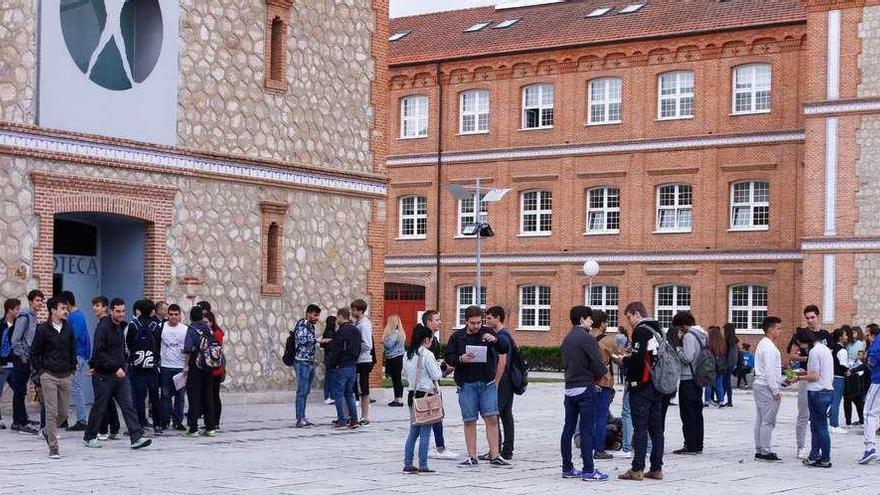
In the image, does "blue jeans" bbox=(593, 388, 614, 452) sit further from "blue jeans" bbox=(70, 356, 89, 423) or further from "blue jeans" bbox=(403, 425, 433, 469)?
"blue jeans" bbox=(70, 356, 89, 423)

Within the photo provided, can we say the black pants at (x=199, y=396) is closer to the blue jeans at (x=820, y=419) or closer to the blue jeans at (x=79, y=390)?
the blue jeans at (x=79, y=390)

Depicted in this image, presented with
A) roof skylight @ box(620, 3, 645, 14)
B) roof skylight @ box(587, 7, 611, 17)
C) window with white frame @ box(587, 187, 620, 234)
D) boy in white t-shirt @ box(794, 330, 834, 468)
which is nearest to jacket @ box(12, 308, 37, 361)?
boy in white t-shirt @ box(794, 330, 834, 468)

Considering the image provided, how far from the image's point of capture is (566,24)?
53688 millimetres

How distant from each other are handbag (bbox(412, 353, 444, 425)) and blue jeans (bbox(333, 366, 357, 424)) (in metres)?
5.29

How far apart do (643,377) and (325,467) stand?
3.64 meters

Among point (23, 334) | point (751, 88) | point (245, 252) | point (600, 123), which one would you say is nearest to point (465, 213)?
point (600, 123)

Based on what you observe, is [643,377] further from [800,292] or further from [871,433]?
[800,292]

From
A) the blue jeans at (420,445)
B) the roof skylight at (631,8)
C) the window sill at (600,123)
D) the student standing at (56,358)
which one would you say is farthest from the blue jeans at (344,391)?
the roof skylight at (631,8)

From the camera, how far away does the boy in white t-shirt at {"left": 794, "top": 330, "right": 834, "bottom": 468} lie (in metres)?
18.1

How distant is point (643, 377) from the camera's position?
53.5 ft

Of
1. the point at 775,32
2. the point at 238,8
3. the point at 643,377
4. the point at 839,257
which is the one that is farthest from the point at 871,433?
the point at 775,32

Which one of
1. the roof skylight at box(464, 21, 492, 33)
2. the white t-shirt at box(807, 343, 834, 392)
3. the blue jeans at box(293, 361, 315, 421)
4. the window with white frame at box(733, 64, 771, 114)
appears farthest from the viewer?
the roof skylight at box(464, 21, 492, 33)

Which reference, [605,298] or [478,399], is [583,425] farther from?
[605,298]

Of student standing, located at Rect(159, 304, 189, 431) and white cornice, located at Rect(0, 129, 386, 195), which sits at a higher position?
white cornice, located at Rect(0, 129, 386, 195)
